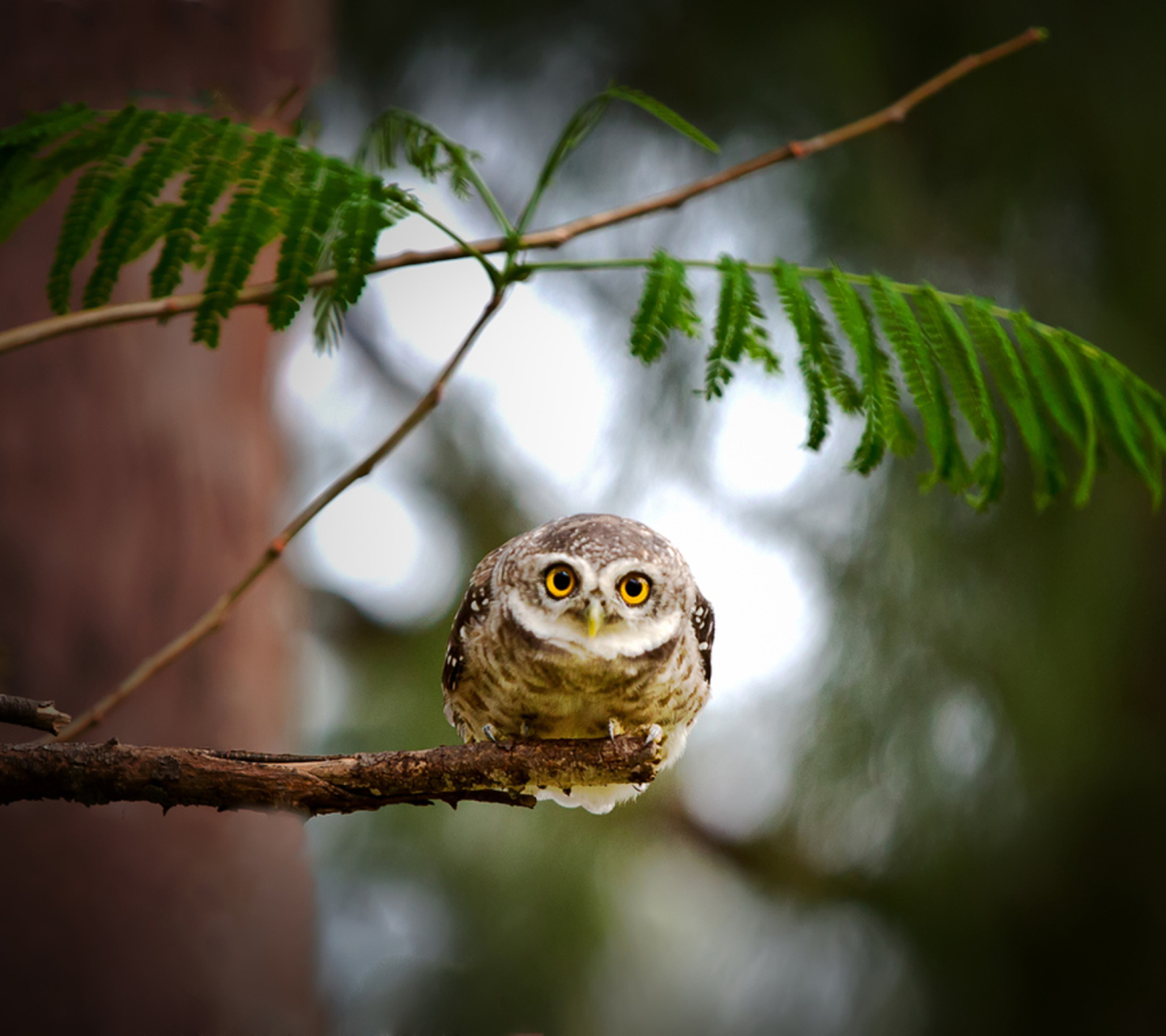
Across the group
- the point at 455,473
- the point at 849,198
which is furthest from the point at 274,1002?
the point at 849,198

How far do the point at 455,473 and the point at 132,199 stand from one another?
2196mm

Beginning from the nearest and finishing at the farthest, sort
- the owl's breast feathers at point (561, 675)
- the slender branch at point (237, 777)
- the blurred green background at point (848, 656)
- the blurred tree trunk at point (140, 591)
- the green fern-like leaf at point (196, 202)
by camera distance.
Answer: the slender branch at point (237, 777) → the green fern-like leaf at point (196, 202) → the owl's breast feathers at point (561, 675) → the blurred tree trunk at point (140, 591) → the blurred green background at point (848, 656)

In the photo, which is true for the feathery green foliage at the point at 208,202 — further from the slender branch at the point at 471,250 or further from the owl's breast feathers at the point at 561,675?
the owl's breast feathers at the point at 561,675

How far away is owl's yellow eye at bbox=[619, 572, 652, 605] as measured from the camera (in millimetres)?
1109

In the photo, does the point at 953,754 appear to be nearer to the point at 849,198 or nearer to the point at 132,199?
the point at 849,198

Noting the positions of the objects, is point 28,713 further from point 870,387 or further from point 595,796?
point 870,387

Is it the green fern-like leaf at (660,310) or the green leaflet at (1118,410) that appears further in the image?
the green leaflet at (1118,410)

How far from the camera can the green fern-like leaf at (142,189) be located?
3.55 ft

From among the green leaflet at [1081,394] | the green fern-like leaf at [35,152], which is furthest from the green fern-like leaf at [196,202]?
the green leaflet at [1081,394]

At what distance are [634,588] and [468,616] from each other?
302mm

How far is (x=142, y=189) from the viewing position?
3.59 ft

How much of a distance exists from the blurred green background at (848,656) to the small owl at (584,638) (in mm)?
1695

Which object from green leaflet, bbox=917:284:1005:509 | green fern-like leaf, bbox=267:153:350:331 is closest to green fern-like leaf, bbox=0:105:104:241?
green fern-like leaf, bbox=267:153:350:331

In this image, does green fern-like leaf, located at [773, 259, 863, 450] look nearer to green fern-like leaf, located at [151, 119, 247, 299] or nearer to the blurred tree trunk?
green fern-like leaf, located at [151, 119, 247, 299]
